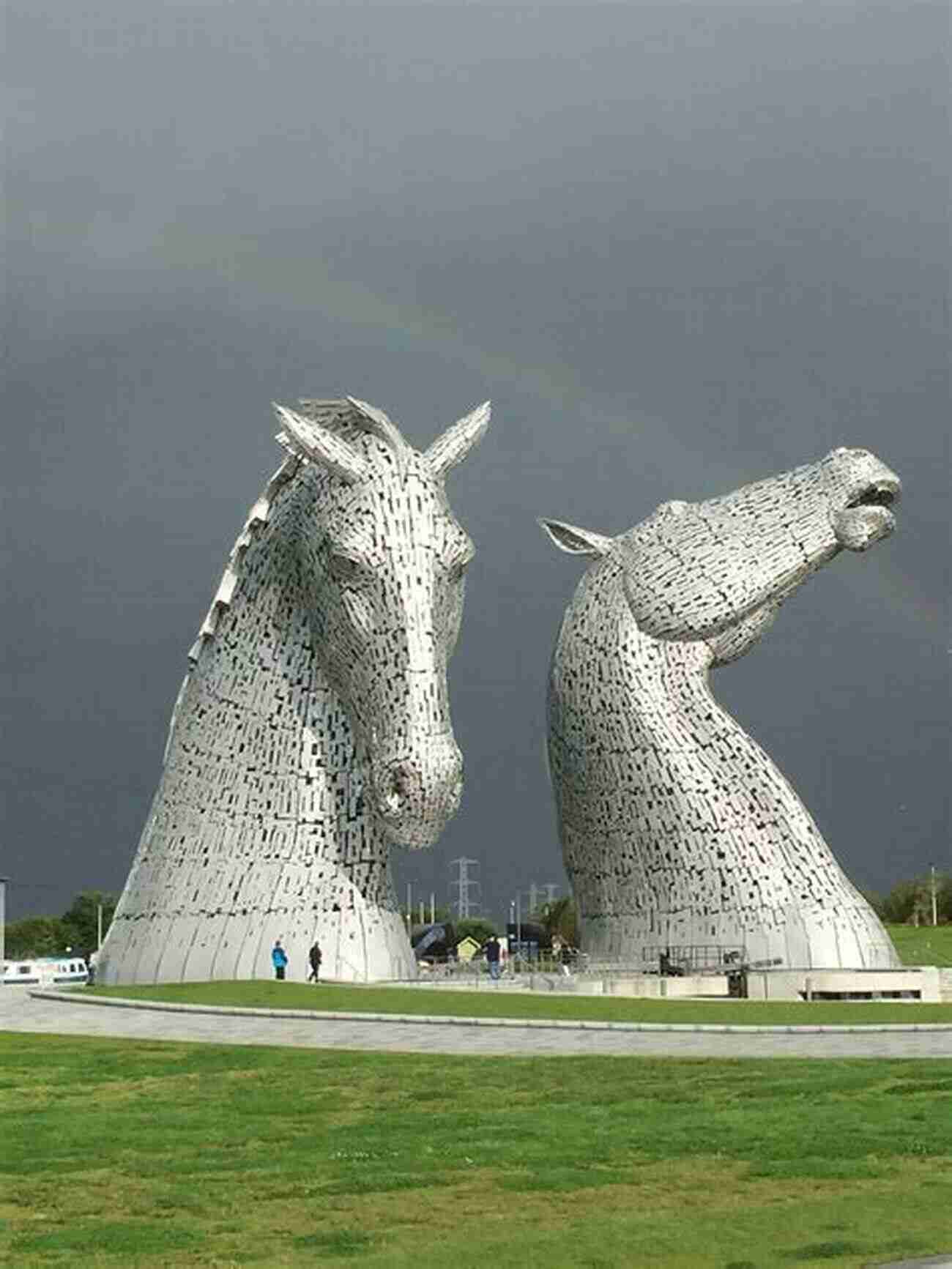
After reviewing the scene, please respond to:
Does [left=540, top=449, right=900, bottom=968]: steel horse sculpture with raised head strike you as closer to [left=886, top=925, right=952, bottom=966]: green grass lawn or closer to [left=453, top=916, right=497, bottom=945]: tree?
[left=886, top=925, right=952, bottom=966]: green grass lawn

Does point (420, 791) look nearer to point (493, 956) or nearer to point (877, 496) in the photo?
point (493, 956)

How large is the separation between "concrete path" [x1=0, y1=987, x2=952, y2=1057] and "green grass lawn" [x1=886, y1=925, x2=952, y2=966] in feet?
85.4

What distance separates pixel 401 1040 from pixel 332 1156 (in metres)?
8.60

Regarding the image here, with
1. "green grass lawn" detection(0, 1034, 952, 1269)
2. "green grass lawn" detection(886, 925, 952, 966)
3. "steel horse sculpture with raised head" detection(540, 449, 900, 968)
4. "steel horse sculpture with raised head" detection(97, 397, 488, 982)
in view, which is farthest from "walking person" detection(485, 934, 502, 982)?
"green grass lawn" detection(0, 1034, 952, 1269)

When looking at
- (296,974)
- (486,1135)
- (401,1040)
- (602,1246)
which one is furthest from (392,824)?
(602,1246)

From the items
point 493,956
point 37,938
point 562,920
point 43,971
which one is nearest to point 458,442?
point 493,956

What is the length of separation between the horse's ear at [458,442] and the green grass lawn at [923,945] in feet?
73.6

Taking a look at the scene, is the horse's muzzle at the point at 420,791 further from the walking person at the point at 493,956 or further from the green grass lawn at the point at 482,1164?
the walking person at the point at 493,956

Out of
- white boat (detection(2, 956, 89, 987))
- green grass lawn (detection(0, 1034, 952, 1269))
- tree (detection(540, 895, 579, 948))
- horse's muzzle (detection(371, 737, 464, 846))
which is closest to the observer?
green grass lawn (detection(0, 1034, 952, 1269))

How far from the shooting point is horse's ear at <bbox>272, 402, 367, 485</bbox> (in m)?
26.7

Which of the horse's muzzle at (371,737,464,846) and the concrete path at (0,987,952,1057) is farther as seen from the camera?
the horse's muzzle at (371,737,464,846)

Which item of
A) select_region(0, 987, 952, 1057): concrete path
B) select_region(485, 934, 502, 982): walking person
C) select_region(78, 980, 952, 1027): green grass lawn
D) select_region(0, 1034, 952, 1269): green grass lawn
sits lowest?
select_region(0, 1034, 952, 1269): green grass lawn

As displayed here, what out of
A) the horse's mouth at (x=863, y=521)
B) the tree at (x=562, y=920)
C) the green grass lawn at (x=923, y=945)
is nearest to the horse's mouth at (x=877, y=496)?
the horse's mouth at (x=863, y=521)

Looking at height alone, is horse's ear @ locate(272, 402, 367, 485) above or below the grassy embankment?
above
